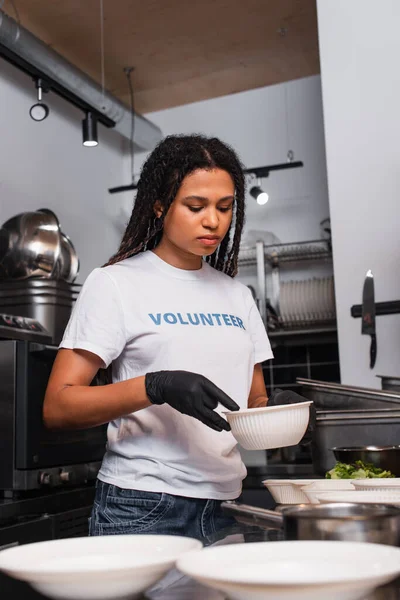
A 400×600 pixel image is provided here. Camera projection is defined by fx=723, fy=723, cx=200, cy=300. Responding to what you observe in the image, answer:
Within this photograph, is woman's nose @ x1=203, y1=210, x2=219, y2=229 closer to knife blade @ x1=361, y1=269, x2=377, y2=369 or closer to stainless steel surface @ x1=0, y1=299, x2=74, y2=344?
knife blade @ x1=361, y1=269, x2=377, y2=369

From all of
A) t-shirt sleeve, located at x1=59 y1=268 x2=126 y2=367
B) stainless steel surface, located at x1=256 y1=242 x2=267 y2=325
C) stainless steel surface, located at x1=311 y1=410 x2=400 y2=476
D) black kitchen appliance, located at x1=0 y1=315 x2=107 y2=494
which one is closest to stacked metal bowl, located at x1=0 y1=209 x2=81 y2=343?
black kitchen appliance, located at x1=0 y1=315 x2=107 y2=494

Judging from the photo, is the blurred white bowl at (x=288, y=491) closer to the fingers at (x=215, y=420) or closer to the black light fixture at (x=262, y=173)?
the fingers at (x=215, y=420)

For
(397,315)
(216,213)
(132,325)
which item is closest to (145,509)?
(132,325)

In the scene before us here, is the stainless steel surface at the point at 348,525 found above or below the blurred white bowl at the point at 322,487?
above

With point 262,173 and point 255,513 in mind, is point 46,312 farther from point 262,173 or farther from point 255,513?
point 255,513

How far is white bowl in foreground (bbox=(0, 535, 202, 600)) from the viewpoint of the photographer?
59 cm

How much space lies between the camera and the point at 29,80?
4051 mm

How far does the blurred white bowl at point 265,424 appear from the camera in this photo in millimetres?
1113

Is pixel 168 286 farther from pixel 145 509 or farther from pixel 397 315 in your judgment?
pixel 397 315

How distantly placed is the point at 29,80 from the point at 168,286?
9.76ft

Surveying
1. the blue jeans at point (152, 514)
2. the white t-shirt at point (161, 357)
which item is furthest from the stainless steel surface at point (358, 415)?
the blue jeans at point (152, 514)

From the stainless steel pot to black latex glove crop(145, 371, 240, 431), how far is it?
39 centimetres

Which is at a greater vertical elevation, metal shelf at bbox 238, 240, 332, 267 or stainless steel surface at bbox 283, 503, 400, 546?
metal shelf at bbox 238, 240, 332, 267

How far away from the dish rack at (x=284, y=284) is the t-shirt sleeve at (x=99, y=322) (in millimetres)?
2802
